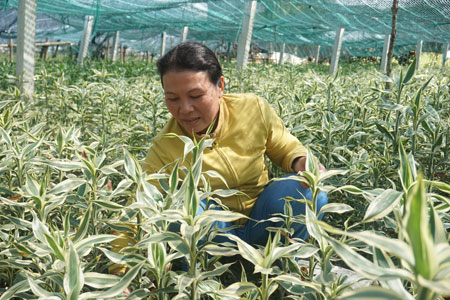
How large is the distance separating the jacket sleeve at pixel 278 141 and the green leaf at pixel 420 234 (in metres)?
1.27

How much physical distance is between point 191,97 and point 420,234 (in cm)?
116

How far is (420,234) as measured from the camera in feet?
1.55

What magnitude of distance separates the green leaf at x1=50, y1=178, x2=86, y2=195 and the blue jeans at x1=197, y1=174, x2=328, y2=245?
473 millimetres

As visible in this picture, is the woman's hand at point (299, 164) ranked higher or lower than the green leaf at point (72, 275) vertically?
higher

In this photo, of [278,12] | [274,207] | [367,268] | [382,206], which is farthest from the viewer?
[278,12]

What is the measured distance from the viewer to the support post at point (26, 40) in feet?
12.3

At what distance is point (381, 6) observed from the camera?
6.71m

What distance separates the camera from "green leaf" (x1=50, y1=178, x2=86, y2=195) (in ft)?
3.97

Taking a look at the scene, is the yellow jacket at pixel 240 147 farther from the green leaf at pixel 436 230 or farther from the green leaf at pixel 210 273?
the green leaf at pixel 436 230

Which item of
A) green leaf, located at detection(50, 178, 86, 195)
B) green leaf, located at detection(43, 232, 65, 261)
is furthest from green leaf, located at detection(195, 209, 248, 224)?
green leaf, located at detection(50, 178, 86, 195)

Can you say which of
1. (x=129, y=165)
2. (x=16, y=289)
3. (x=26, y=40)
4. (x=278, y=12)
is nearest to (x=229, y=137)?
(x=129, y=165)

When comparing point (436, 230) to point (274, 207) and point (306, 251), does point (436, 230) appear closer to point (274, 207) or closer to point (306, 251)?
point (306, 251)

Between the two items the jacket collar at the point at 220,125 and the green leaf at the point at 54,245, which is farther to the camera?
the jacket collar at the point at 220,125

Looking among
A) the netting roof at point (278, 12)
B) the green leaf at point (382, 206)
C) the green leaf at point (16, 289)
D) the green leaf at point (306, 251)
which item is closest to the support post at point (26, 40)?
the netting roof at point (278, 12)
